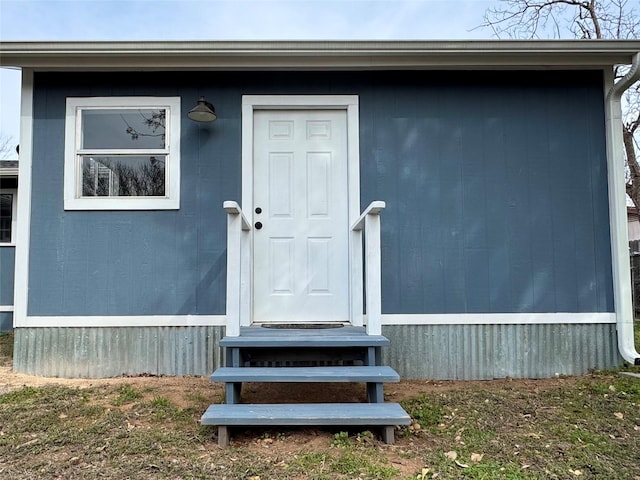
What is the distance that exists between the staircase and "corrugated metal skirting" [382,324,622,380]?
2.32ft

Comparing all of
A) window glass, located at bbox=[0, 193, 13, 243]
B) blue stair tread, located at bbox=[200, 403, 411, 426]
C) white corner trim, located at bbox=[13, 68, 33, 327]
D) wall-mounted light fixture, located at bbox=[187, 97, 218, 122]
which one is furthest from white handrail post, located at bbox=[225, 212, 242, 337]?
window glass, located at bbox=[0, 193, 13, 243]

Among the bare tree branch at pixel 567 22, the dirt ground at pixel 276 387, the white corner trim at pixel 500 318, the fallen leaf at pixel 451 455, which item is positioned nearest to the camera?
the fallen leaf at pixel 451 455

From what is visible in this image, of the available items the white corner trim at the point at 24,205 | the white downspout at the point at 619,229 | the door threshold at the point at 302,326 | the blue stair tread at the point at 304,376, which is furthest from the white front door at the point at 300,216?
the white downspout at the point at 619,229

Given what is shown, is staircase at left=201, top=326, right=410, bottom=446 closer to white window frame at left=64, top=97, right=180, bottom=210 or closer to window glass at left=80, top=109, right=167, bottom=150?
white window frame at left=64, top=97, right=180, bottom=210

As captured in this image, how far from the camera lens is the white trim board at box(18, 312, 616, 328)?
3.84m

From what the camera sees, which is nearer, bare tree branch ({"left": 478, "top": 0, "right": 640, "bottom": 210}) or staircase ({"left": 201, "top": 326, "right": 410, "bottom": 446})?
staircase ({"left": 201, "top": 326, "right": 410, "bottom": 446})

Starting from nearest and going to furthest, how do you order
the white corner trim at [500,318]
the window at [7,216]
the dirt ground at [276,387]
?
the dirt ground at [276,387] < the white corner trim at [500,318] < the window at [7,216]

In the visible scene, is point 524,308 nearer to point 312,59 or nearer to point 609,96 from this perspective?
point 609,96

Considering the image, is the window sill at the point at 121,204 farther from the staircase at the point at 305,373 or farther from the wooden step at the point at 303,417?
the wooden step at the point at 303,417

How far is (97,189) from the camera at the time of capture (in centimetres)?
396

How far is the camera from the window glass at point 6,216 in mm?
7395

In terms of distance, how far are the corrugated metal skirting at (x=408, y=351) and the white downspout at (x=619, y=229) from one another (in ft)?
0.37

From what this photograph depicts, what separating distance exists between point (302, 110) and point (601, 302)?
10.6ft

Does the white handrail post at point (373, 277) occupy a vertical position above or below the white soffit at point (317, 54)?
below
